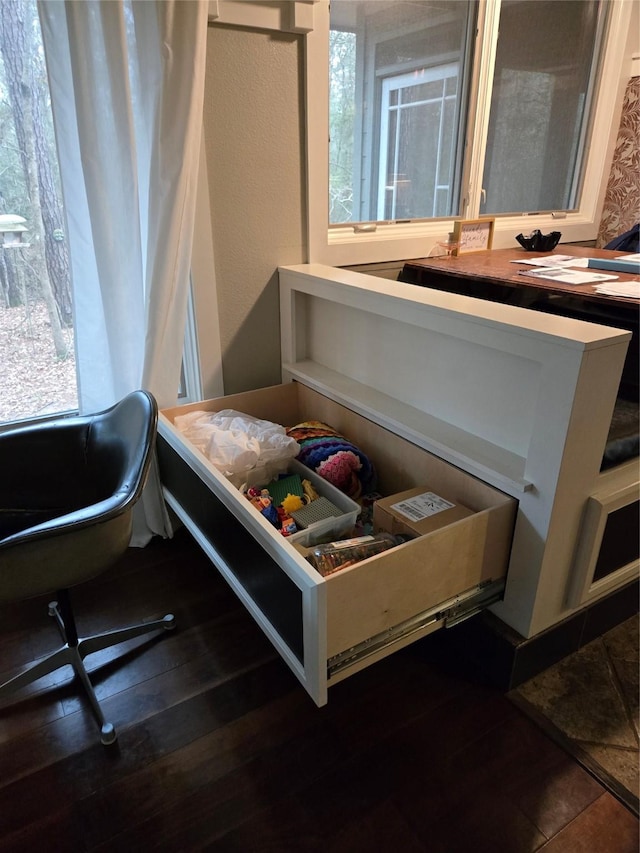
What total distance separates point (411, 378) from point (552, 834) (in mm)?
1073

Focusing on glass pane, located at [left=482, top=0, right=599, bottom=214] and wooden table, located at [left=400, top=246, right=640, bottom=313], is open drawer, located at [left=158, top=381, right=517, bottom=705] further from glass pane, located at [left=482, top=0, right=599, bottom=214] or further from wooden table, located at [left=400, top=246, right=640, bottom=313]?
glass pane, located at [left=482, top=0, right=599, bottom=214]

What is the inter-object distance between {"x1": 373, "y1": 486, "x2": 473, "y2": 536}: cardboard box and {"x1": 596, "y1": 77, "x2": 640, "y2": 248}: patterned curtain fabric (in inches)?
79.8

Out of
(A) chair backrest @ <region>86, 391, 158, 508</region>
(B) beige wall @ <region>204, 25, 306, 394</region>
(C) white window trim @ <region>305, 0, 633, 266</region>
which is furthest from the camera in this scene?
(C) white window trim @ <region>305, 0, 633, 266</region>

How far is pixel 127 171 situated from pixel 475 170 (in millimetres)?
1390

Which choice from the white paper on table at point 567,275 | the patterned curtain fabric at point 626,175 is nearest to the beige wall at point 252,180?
the white paper on table at point 567,275

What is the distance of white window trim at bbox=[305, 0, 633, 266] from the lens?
5.75 ft

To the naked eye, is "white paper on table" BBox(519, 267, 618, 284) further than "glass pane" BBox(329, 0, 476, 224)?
No

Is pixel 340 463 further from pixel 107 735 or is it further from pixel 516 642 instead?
pixel 107 735

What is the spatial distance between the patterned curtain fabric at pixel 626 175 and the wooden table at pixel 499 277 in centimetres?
59

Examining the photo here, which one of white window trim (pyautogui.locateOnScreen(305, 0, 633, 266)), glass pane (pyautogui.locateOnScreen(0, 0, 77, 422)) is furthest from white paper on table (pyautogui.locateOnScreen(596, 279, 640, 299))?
glass pane (pyautogui.locateOnScreen(0, 0, 77, 422))

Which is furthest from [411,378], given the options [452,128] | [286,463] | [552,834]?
[452,128]

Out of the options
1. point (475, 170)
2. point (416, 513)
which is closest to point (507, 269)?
point (475, 170)

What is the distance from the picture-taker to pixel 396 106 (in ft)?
6.79

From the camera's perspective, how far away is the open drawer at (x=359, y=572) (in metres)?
1.02
